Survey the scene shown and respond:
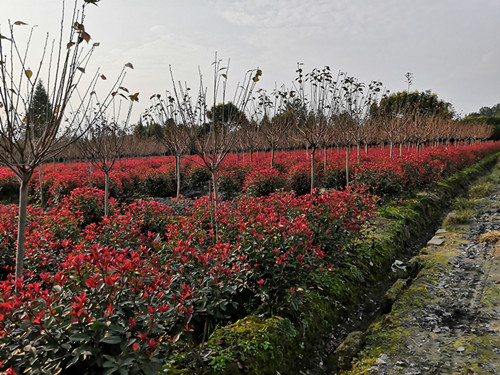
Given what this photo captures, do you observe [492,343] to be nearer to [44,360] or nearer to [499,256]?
[499,256]

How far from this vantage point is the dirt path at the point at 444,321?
3.24 meters

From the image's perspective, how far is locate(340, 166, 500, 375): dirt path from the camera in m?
3.24

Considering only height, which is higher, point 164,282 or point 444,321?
point 164,282

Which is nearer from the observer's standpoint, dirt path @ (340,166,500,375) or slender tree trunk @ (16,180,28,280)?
slender tree trunk @ (16,180,28,280)

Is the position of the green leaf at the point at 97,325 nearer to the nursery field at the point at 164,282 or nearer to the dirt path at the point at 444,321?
the nursery field at the point at 164,282

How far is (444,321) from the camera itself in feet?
13.2

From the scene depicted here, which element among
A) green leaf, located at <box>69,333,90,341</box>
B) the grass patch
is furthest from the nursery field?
the grass patch

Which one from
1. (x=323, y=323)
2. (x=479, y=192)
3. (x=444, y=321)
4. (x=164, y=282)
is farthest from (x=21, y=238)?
(x=479, y=192)

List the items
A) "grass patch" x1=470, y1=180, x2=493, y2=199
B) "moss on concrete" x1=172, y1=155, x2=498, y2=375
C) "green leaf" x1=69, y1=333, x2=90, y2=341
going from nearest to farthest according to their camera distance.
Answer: "green leaf" x1=69, y1=333, x2=90, y2=341 → "moss on concrete" x1=172, y1=155, x2=498, y2=375 → "grass patch" x1=470, y1=180, x2=493, y2=199

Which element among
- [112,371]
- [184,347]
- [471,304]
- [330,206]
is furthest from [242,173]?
[112,371]

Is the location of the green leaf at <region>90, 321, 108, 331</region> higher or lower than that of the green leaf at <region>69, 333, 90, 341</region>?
higher

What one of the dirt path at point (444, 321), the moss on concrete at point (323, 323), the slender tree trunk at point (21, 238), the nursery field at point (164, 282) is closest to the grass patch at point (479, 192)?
the dirt path at point (444, 321)

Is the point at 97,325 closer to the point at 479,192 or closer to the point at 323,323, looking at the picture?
the point at 323,323

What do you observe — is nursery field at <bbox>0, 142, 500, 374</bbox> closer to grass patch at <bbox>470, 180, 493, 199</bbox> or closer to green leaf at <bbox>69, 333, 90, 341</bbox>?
green leaf at <bbox>69, 333, 90, 341</bbox>
